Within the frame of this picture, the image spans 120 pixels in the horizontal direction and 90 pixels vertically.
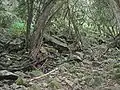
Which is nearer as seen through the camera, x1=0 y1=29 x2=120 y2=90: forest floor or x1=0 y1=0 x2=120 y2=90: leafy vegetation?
x1=0 y1=29 x2=120 y2=90: forest floor

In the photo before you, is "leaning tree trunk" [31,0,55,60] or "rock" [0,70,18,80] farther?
"leaning tree trunk" [31,0,55,60]

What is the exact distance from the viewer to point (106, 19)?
11.1 meters

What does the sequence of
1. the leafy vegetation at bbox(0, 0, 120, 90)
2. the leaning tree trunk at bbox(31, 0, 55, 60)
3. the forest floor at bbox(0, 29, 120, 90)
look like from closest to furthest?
1. the forest floor at bbox(0, 29, 120, 90)
2. the leafy vegetation at bbox(0, 0, 120, 90)
3. the leaning tree trunk at bbox(31, 0, 55, 60)

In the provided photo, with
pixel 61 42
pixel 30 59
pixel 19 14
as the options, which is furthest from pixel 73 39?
pixel 30 59

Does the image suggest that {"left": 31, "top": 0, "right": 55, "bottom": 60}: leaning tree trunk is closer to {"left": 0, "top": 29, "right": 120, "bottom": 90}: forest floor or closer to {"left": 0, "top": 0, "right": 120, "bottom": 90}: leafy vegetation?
{"left": 0, "top": 0, "right": 120, "bottom": 90}: leafy vegetation

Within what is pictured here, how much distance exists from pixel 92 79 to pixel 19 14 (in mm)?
3806

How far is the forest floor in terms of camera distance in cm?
489

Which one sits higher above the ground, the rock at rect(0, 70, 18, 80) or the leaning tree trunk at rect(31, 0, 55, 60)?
the leaning tree trunk at rect(31, 0, 55, 60)

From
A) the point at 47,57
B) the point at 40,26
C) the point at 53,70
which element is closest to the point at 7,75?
the point at 53,70

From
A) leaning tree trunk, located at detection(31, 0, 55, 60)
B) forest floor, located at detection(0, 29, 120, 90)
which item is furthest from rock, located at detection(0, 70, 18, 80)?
leaning tree trunk, located at detection(31, 0, 55, 60)

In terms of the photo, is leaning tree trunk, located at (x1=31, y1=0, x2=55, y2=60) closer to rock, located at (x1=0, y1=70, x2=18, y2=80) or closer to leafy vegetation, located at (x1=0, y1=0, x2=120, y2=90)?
leafy vegetation, located at (x1=0, y1=0, x2=120, y2=90)

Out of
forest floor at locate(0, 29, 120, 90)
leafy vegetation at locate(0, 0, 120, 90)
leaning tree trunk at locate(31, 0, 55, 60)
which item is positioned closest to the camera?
forest floor at locate(0, 29, 120, 90)

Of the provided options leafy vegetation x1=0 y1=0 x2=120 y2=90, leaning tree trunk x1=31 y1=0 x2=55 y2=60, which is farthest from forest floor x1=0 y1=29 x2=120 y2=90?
leaning tree trunk x1=31 y1=0 x2=55 y2=60

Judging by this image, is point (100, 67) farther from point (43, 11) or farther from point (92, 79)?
point (43, 11)
